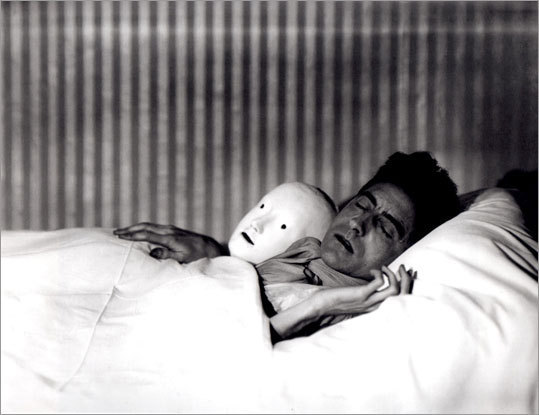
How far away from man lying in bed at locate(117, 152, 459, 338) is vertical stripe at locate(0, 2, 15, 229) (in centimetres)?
86

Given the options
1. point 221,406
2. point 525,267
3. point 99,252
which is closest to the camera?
point 221,406

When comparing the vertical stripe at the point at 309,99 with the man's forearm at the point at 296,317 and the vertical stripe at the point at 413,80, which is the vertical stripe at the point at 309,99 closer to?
the vertical stripe at the point at 413,80

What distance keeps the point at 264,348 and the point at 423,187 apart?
588mm

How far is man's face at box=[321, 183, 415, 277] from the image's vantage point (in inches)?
45.8

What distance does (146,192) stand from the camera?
1931mm

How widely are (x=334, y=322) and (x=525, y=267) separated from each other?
1.07 ft

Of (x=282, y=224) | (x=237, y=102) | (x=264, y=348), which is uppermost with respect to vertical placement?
(x=237, y=102)

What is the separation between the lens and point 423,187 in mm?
1277

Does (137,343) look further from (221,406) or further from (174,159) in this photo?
(174,159)

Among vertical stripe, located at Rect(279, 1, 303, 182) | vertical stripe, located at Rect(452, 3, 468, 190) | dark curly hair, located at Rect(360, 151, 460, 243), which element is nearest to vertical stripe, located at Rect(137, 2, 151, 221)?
vertical stripe, located at Rect(279, 1, 303, 182)

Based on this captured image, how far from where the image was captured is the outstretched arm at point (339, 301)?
96cm

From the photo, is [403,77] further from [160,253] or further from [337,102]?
[160,253]

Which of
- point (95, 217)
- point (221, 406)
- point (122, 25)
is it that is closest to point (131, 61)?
point (122, 25)

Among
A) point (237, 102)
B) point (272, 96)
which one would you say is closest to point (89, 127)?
point (237, 102)
